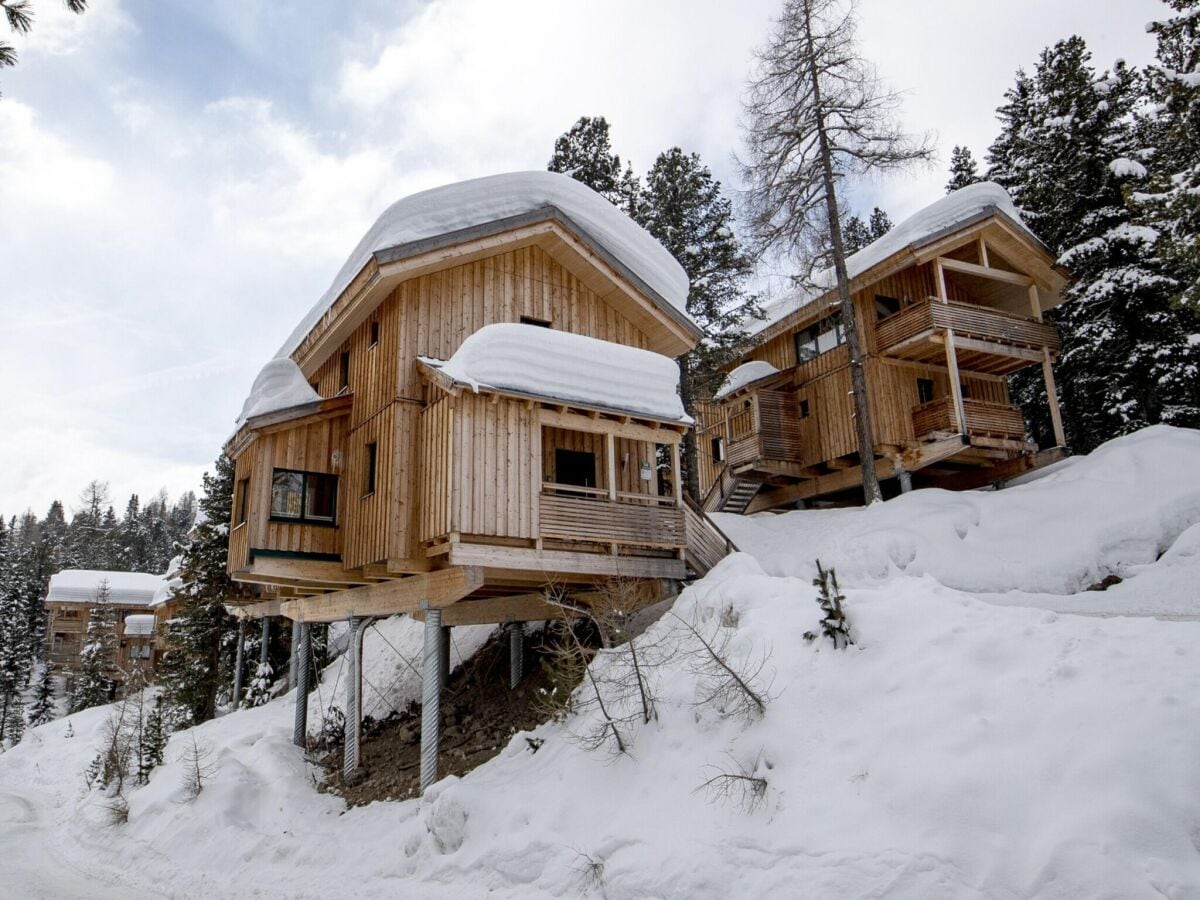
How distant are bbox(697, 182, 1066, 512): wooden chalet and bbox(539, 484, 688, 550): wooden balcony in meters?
9.33

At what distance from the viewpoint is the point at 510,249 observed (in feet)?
57.2

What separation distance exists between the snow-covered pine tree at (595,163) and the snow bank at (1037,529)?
48.2ft

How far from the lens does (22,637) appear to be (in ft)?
143

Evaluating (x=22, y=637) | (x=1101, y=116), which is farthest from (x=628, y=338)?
(x=22, y=637)

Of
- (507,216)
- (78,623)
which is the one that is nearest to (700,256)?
(507,216)

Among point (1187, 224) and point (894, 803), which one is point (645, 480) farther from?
point (1187, 224)

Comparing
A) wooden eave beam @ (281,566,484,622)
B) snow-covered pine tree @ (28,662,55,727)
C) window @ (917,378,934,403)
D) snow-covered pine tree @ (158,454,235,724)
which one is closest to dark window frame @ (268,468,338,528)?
wooden eave beam @ (281,566,484,622)

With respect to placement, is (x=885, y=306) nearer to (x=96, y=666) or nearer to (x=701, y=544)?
(x=701, y=544)

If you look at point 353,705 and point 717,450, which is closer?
point 353,705

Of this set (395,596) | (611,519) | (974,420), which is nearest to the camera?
(611,519)

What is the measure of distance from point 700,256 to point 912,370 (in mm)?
7623

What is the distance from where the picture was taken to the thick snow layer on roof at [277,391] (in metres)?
15.9

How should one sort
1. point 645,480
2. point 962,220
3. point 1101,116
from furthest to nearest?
1. point 1101,116
2. point 962,220
3. point 645,480

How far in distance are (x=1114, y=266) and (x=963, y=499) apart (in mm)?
10375
